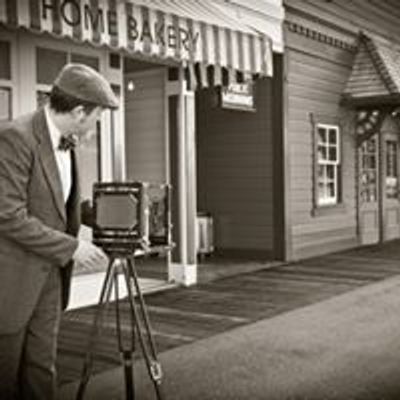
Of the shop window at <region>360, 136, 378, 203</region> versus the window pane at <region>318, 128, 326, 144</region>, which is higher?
the window pane at <region>318, 128, 326, 144</region>

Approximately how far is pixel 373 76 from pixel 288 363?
826 centimetres

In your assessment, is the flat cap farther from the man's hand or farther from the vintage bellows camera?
the man's hand

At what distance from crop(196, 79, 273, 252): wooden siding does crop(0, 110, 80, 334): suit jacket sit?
7842mm

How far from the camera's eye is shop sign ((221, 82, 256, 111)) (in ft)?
33.9

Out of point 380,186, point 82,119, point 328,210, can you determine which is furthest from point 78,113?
point 380,186

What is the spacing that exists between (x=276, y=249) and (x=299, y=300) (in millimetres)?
3251

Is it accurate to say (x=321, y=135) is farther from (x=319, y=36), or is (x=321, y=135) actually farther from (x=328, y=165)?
(x=319, y=36)

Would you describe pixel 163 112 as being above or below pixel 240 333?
above

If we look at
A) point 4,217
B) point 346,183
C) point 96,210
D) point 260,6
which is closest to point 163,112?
point 260,6

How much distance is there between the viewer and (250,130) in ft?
36.3

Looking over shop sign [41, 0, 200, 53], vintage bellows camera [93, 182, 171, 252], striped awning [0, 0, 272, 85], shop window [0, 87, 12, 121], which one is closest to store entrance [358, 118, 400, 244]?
striped awning [0, 0, 272, 85]

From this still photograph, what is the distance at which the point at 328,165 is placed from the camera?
40.0 ft

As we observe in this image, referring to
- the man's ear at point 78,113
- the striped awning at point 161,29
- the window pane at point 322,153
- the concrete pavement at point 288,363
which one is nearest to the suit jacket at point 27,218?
the man's ear at point 78,113

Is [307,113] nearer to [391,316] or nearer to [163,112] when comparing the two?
[163,112]
